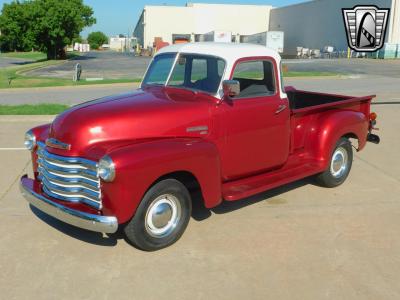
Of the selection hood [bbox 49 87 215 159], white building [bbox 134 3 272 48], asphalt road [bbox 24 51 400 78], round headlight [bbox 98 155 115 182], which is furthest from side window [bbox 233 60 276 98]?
white building [bbox 134 3 272 48]

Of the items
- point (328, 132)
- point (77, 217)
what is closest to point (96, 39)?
point (328, 132)

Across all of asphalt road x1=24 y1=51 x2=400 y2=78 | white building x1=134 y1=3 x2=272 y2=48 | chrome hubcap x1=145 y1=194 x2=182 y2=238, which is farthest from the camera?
white building x1=134 y1=3 x2=272 y2=48

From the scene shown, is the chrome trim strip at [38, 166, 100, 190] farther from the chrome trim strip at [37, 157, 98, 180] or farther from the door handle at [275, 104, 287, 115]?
the door handle at [275, 104, 287, 115]

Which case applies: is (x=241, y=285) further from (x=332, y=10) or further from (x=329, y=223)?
(x=332, y=10)

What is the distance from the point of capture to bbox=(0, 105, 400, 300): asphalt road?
3.57m

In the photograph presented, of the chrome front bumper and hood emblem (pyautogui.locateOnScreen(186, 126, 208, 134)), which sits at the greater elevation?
hood emblem (pyautogui.locateOnScreen(186, 126, 208, 134))

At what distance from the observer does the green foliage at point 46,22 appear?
43.3 m

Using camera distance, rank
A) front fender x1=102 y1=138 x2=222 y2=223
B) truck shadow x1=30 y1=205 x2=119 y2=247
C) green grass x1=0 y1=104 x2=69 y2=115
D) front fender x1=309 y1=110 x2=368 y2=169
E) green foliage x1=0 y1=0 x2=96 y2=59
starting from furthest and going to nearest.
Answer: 1. green foliage x1=0 y1=0 x2=96 y2=59
2. green grass x1=0 y1=104 x2=69 y2=115
3. front fender x1=309 y1=110 x2=368 y2=169
4. truck shadow x1=30 y1=205 x2=119 y2=247
5. front fender x1=102 y1=138 x2=222 y2=223

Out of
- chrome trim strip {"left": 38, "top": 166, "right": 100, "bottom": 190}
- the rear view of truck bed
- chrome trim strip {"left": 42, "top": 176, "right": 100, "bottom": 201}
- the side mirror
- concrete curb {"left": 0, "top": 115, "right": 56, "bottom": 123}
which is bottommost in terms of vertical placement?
concrete curb {"left": 0, "top": 115, "right": 56, "bottom": 123}

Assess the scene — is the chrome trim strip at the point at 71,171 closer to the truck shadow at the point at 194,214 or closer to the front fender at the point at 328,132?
the truck shadow at the point at 194,214

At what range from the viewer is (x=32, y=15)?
43219 millimetres

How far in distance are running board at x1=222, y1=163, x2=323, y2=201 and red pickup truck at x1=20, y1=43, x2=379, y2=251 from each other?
0.01 metres

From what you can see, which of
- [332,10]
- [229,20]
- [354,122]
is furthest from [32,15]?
[229,20]

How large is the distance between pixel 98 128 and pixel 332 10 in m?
60.9
